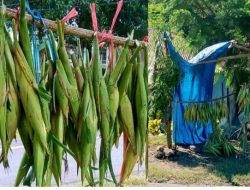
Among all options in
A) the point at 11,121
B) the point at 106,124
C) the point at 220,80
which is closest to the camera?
the point at 11,121

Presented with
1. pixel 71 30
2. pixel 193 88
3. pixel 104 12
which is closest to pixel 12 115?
pixel 71 30

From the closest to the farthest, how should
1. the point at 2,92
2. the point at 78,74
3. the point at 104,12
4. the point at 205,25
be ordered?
the point at 2,92, the point at 78,74, the point at 104,12, the point at 205,25

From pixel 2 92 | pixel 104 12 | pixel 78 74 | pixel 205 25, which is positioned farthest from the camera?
pixel 205 25

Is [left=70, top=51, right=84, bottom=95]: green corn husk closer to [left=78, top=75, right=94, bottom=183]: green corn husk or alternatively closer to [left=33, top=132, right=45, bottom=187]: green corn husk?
[left=78, top=75, right=94, bottom=183]: green corn husk

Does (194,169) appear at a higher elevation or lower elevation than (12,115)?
lower

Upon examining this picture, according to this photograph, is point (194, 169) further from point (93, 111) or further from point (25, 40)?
point (25, 40)

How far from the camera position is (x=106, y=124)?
68 cm

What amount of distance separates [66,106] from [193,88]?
2.48ft

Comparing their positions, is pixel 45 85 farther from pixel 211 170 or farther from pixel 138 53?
pixel 211 170

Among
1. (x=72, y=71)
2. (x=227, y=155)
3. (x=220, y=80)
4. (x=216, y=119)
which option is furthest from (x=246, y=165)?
(x=72, y=71)

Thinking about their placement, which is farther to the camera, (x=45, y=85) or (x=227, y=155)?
(x=227, y=155)

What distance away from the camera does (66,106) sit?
62cm

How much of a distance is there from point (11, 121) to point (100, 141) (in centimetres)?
17

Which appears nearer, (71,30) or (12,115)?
(12,115)
